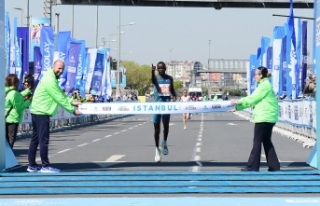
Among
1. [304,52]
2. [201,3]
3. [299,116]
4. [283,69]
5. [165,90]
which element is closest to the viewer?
[165,90]

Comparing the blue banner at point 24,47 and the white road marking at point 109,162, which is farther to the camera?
the blue banner at point 24,47

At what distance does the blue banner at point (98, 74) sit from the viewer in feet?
170

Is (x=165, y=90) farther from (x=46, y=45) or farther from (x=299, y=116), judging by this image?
(x=46, y=45)

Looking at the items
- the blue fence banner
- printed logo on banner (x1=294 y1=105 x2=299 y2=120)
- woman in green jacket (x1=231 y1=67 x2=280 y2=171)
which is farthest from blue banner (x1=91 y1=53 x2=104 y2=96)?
woman in green jacket (x1=231 y1=67 x2=280 y2=171)

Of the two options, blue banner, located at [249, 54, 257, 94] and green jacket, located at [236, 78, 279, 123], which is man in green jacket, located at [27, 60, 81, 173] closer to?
green jacket, located at [236, 78, 279, 123]

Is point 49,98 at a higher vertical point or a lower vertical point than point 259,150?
higher

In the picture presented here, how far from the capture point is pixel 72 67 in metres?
42.0

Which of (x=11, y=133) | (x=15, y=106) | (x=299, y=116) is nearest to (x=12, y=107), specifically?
(x=15, y=106)

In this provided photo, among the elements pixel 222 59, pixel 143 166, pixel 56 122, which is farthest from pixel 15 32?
pixel 222 59

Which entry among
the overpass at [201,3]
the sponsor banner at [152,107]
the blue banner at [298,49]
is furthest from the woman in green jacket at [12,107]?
the blue banner at [298,49]

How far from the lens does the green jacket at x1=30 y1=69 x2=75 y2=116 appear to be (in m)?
13.1

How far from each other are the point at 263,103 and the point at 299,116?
1669 centimetres

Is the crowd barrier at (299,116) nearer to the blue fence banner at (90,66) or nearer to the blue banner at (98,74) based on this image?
the blue fence banner at (90,66)

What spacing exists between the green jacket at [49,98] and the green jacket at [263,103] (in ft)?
10.1
